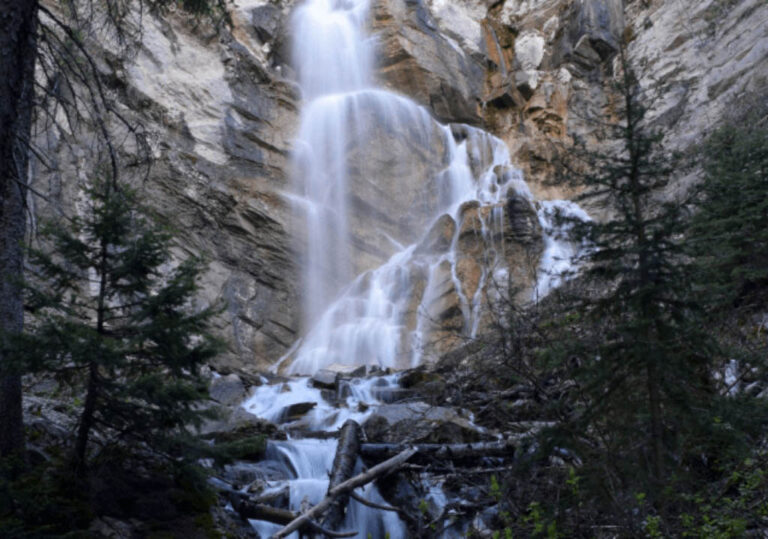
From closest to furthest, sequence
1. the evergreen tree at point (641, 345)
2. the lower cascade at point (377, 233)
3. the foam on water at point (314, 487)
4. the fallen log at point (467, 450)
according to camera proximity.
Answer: the evergreen tree at point (641, 345) → the foam on water at point (314, 487) → the fallen log at point (467, 450) → the lower cascade at point (377, 233)


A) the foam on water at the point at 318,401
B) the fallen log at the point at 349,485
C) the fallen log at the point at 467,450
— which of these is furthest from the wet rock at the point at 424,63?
the fallen log at the point at 349,485

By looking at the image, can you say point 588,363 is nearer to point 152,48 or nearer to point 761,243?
point 761,243

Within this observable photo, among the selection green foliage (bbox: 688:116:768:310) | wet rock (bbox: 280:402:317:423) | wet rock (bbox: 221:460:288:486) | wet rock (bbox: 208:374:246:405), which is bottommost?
wet rock (bbox: 221:460:288:486)

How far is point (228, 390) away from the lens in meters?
12.6

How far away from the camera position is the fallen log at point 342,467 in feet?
19.4

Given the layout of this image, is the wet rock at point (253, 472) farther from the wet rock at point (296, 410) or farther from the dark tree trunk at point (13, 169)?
the wet rock at point (296, 410)

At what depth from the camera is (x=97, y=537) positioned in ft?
13.8

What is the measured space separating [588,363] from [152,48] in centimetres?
2147

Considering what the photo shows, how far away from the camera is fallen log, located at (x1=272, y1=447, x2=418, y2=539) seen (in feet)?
17.7

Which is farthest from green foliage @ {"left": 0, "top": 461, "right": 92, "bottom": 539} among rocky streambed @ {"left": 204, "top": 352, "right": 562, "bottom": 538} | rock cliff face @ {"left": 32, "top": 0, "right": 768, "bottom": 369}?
rock cliff face @ {"left": 32, "top": 0, "right": 768, "bottom": 369}

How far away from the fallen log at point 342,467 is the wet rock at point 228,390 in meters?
5.56

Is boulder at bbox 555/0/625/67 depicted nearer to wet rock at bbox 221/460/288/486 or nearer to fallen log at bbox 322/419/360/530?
fallen log at bbox 322/419/360/530

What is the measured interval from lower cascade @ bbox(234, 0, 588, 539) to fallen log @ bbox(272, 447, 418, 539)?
11.7ft

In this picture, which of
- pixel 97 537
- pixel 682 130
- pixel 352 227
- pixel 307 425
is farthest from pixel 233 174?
pixel 97 537
